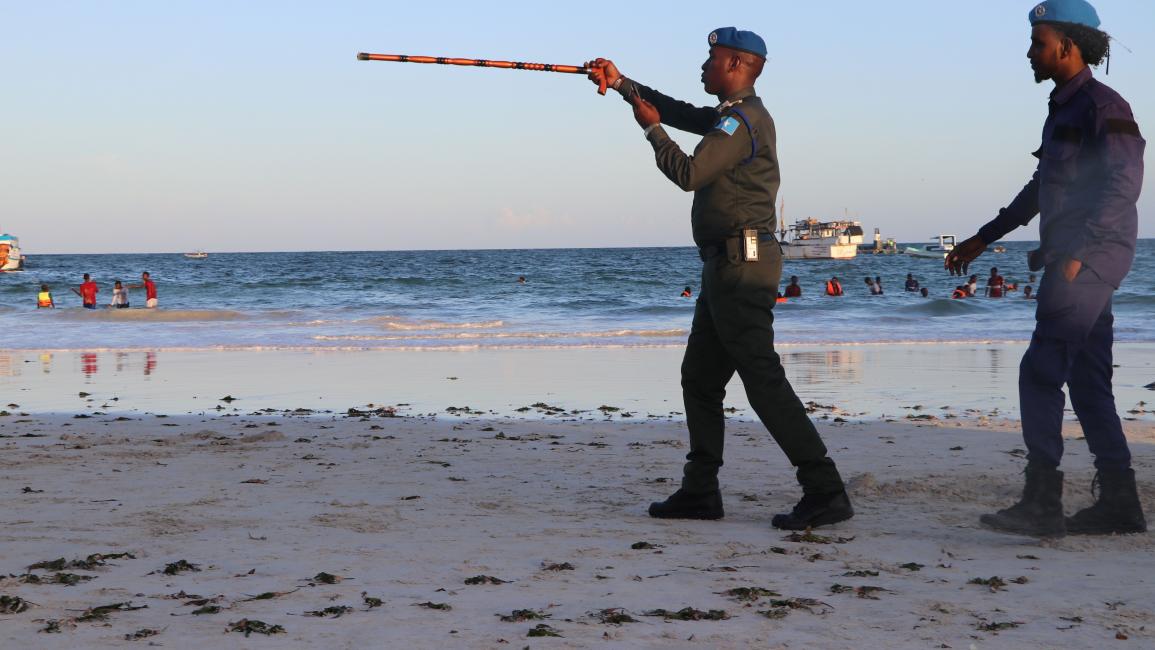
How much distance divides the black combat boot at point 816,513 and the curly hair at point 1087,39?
5.82 feet

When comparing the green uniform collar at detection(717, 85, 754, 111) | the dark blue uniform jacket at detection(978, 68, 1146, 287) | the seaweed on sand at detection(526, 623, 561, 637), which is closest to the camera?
the seaweed on sand at detection(526, 623, 561, 637)

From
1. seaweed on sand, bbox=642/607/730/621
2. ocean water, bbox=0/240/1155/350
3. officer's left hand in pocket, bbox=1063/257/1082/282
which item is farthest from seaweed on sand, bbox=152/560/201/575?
ocean water, bbox=0/240/1155/350

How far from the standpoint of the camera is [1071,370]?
170 inches

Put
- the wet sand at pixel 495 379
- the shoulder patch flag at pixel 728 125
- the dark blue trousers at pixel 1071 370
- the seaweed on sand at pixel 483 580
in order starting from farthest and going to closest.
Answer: the wet sand at pixel 495 379 → the shoulder patch flag at pixel 728 125 → the dark blue trousers at pixel 1071 370 → the seaweed on sand at pixel 483 580

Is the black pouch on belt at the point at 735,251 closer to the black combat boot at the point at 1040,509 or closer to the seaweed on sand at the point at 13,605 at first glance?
the black combat boot at the point at 1040,509

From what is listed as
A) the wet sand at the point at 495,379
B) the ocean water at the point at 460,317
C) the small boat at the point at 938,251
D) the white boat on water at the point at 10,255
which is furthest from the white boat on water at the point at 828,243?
the wet sand at the point at 495,379

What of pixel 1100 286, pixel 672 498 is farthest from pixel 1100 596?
pixel 672 498

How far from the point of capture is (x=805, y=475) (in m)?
4.46

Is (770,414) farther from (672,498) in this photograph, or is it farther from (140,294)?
(140,294)

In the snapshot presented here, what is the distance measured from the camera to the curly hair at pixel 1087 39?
414 centimetres

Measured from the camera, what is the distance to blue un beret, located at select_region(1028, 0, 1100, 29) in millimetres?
4102

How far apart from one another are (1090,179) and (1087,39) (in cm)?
50

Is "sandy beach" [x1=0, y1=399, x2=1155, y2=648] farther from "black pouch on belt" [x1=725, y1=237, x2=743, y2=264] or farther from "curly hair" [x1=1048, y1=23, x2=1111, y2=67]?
"curly hair" [x1=1048, y1=23, x2=1111, y2=67]

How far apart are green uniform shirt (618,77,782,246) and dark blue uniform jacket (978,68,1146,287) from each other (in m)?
0.97
